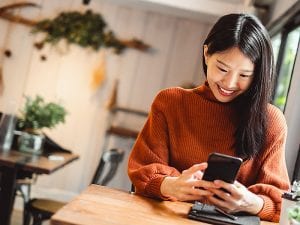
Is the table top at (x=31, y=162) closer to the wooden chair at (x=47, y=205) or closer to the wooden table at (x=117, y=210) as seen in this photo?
the wooden chair at (x=47, y=205)

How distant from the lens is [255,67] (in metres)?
1.20

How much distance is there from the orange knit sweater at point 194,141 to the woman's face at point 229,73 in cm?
10

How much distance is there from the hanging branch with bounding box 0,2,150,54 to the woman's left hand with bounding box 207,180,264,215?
432cm

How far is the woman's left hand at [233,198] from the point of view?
1087 millimetres

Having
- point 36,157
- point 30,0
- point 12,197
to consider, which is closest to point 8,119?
point 36,157

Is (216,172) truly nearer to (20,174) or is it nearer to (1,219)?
(1,219)

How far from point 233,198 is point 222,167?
0.09m

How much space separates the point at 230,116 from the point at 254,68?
0.62 feet

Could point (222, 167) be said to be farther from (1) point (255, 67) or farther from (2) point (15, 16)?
(2) point (15, 16)

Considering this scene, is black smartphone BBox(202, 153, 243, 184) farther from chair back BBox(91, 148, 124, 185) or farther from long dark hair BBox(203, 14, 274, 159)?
chair back BBox(91, 148, 124, 185)

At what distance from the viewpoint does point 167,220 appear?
100 cm

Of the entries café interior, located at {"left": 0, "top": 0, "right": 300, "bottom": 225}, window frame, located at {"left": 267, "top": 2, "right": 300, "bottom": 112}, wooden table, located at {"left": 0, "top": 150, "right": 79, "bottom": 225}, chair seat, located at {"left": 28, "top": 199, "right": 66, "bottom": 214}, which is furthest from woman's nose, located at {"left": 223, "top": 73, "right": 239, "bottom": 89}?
café interior, located at {"left": 0, "top": 0, "right": 300, "bottom": 225}

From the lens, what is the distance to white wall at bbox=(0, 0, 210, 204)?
5.38 metres

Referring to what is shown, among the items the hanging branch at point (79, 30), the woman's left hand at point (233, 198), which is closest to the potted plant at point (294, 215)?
the woman's left hand at point (233, 198)
